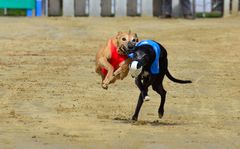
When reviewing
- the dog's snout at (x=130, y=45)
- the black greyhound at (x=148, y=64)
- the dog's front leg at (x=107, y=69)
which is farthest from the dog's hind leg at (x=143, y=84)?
the dog's snout at (x=130, y=45)

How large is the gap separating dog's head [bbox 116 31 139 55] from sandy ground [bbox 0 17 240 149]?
2.81ft

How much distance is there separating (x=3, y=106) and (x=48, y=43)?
8864 mm

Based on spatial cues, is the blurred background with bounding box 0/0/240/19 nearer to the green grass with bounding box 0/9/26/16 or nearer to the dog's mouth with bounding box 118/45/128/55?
the green grass with bounding box 0/9/26/16

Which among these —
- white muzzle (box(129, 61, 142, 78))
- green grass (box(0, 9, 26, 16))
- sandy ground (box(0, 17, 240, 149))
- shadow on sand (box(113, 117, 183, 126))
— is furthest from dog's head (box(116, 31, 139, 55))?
green grass (box(0, 9, 26, 16))

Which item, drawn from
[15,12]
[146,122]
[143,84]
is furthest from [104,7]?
[143,84]

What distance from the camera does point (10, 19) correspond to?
82.3 ft

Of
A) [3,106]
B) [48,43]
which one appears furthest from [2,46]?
[3,106]

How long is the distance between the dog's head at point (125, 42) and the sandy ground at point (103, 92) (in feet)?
2.81

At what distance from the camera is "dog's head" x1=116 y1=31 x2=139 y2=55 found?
904cm

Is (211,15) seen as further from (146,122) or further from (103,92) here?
(146,122)

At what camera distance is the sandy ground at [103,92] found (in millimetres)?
8680

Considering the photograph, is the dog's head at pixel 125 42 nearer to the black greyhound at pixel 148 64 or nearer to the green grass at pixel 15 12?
the black greyhound at pixel 148 64

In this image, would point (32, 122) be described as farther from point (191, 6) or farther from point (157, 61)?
point (191, 6)

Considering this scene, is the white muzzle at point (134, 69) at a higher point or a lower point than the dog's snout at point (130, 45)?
lower
